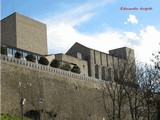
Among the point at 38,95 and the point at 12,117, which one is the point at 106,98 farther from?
the point at 12,117

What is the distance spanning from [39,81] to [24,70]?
2892mm

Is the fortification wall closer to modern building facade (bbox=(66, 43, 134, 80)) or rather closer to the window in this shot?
the window

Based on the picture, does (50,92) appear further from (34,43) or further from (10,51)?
(34,43)

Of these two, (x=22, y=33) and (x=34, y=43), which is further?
(x=34, y=43)

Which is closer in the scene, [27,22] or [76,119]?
[76,119]

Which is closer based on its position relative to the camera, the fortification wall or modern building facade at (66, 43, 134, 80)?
the fortification wall

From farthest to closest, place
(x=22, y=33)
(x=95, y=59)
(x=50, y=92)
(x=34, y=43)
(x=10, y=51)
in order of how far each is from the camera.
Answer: (x=95, y=59), (x=34, y=43), (x=22, y=33), (x=10, y=51), (x=50, y=92)

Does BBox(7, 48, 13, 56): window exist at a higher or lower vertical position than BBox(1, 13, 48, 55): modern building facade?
lower

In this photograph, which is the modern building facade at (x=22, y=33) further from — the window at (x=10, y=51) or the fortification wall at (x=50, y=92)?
the fortification wall at (x=50, y=92)

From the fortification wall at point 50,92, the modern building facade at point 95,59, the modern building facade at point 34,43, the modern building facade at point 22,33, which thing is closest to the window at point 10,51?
the modern building facade at point 34,43

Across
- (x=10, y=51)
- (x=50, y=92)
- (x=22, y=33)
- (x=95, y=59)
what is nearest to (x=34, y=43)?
(x=22, y=33)

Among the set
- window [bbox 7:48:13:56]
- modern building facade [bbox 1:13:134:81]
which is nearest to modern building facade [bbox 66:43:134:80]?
modern building facade [bbox 1:13:134:81]

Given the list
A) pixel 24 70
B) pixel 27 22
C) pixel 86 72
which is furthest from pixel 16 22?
pixel 24 70

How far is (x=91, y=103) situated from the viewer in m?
55.7
